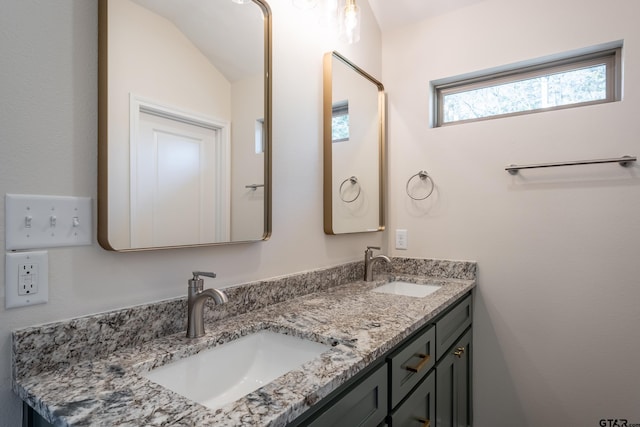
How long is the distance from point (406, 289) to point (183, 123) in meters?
1.43

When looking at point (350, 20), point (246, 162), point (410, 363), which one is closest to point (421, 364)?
point (410, 363)

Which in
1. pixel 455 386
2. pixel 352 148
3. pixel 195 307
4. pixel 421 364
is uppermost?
pixel 352 148

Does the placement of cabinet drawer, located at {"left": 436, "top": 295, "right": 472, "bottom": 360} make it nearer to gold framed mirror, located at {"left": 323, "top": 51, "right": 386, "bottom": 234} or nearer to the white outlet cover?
gold framed mirror, located at {"left": 323, "top": 51, "right": 386, "bottom": 234}

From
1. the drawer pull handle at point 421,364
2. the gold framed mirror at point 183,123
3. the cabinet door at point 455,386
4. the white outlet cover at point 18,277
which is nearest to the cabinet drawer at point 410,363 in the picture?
the drawer pull handle at point 421,364

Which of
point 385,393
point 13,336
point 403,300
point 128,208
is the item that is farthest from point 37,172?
point 403,300

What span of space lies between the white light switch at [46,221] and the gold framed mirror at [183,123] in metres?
0.04

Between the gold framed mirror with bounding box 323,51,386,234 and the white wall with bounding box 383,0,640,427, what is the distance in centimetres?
19

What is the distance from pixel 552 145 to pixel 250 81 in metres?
1.46

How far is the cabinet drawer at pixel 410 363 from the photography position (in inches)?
41.4

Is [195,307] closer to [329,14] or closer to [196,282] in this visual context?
[196,282]

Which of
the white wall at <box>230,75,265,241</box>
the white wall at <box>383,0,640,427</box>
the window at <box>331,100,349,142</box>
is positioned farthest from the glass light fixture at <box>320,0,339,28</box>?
the white wall at <box>383,0,640,427</box>

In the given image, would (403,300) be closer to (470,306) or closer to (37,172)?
(470,306)

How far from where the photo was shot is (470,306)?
6.19 feet

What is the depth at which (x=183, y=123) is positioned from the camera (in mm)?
1075
